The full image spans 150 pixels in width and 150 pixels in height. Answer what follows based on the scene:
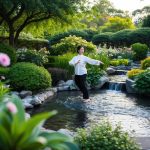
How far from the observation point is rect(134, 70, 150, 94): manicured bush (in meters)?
14.9

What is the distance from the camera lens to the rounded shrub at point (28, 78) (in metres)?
14.4

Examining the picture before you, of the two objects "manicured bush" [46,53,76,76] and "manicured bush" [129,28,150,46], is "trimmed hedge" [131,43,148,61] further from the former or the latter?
"manicured bush" [46,53,76,76]

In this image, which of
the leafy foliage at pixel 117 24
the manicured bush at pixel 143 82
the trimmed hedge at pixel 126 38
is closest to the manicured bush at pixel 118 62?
the trimmed hedge at pixel 126 38

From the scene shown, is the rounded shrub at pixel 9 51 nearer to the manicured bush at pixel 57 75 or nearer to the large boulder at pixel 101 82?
the manicured bush at pixel 57 75

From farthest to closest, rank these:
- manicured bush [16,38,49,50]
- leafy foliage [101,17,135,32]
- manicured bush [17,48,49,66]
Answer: leafy foliage [101,17,135,32], manicured bush [16,38,49,50], manicured bush [17,48,49,66]

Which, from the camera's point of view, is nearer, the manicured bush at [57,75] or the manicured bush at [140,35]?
the manicured bush at [57,75]

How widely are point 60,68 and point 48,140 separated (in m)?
14.9

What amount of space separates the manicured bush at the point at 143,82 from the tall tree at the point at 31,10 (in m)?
4.87

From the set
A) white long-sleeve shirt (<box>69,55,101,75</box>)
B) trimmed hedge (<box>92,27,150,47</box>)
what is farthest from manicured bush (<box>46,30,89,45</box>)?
white long-sleeve shirt (<box>69,55,101,75</box>)

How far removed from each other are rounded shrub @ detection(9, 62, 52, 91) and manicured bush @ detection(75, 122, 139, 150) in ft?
28.6

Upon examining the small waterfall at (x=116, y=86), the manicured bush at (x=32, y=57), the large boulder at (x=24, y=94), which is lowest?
the small waterfall at (x=116, y=86)

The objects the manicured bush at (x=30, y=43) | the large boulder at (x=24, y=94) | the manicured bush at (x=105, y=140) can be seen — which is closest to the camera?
the manicured bush at (x=105, y=140)

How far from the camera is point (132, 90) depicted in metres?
16.2

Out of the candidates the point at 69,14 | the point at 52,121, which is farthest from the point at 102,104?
the point at 69,14
